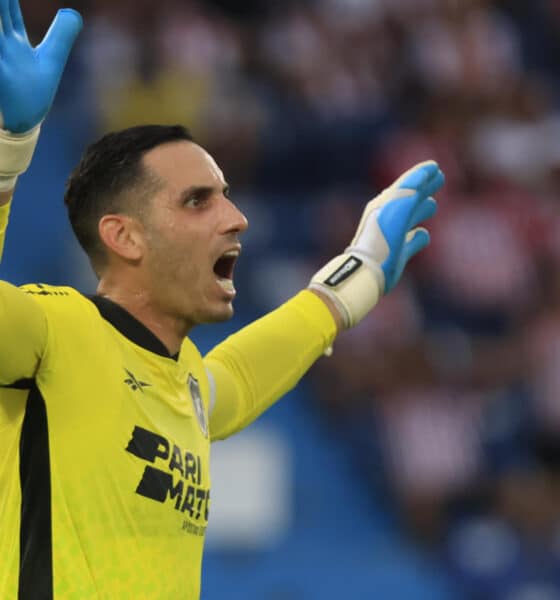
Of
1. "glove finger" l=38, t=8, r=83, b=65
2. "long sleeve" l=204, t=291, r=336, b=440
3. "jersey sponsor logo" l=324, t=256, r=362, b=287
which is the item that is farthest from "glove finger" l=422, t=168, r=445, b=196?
"glove finger" l=38, t=8, r=83, b=65

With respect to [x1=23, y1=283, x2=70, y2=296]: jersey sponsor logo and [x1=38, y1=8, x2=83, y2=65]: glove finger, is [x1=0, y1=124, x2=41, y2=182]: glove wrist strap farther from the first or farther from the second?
[x1=23, y1=283, x2=70, y2=296]: jersey sponsor logo

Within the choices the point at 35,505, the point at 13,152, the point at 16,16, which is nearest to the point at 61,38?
the point at 16,16

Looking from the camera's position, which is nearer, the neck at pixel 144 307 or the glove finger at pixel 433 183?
the neck at pixel 144 307

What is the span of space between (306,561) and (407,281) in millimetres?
1620

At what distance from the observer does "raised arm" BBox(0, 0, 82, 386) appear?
245 cm

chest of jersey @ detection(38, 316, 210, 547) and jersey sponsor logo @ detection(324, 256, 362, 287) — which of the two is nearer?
chest of jersey @ detection(38, 316, 210, 547)

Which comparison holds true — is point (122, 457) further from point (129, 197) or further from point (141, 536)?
point (129, 197)

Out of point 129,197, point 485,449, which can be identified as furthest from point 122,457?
point 485,449

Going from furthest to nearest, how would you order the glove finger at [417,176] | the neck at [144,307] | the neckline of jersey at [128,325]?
the glove finger at [417,176] → the neck at [144,307] → the neckline of jersey at [128,325]

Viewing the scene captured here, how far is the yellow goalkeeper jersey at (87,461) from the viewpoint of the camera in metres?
2.67

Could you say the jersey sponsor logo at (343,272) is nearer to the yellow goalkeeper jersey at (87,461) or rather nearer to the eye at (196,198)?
the eye at (196,198)

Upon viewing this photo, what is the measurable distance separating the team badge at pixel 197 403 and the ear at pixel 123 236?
1.06 feet

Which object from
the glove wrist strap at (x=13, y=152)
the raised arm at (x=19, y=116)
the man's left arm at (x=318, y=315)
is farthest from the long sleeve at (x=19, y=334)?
the man's left arm at (x=318, y=315)

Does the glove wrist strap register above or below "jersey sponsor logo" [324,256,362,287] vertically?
above
